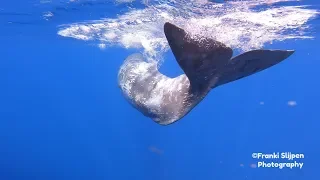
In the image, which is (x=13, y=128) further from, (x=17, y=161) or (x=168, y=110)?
(x=168, y=110)

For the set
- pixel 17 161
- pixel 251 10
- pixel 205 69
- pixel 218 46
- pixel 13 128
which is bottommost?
pixel 13 128

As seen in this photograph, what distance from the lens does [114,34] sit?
68.7 ft

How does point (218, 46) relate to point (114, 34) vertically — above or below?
above

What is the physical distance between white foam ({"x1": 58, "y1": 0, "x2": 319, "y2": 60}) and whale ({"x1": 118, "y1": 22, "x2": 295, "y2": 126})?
2.92 m

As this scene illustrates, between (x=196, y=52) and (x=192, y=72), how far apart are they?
49 centimetres

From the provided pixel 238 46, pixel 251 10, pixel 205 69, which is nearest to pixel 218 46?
pixel 205 69

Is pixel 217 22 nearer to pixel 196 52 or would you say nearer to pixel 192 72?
pixel 192 72

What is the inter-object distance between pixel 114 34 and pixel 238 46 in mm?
8645

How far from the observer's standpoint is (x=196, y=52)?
555 cm

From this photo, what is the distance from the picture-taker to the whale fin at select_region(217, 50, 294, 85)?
5.44m

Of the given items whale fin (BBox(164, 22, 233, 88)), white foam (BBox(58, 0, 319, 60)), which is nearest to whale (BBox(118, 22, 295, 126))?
whale fin (BBox(164, 22, 233, 88))

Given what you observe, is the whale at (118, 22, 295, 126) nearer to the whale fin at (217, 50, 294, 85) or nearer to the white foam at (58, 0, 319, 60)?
the whale fin at (217, 50, 294, 85)

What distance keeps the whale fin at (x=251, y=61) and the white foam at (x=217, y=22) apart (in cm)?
378

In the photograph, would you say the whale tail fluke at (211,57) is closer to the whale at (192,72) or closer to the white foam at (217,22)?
the whale at (192,72)
